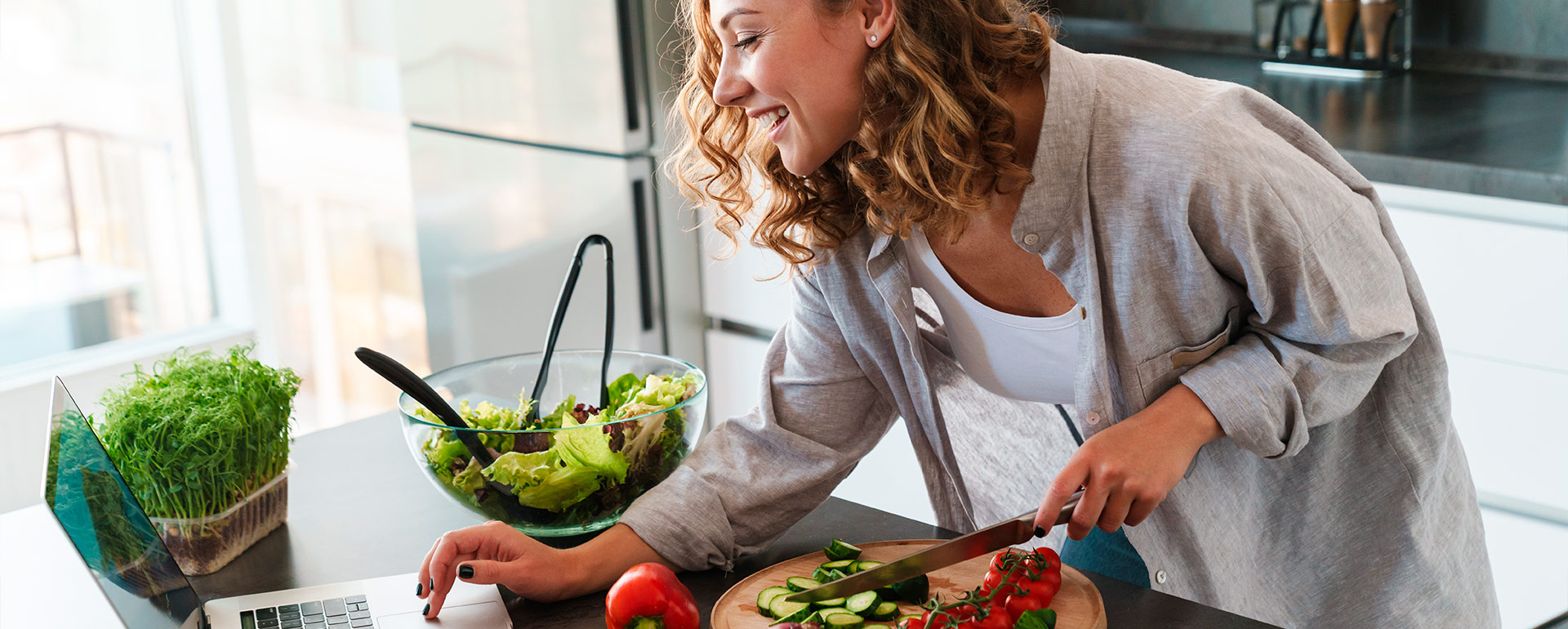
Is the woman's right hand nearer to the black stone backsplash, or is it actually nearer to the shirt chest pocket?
the shirt chest pocket

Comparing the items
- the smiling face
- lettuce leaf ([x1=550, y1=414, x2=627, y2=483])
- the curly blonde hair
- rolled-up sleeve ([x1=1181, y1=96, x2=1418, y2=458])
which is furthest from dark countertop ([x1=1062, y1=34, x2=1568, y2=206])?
lettuce leaf ([x1=550, y1=414, x2=627, y2=483])

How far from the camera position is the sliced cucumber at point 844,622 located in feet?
2.99

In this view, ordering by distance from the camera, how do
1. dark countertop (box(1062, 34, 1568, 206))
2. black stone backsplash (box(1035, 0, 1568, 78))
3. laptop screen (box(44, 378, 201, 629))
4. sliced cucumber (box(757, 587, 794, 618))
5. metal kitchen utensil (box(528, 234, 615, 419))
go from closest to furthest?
laptop screen (box(44, 378, 201, 629)), sliced cucumber (box(757, 587, 794, 618)), metal kitchen utensil (box(528, 234, 615, 419)), dark countertop (box(1062, 34, 1568, 206)), black stone backsplash (box(1035, 0, 1568, 78))

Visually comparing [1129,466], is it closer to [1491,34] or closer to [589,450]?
[589,450]

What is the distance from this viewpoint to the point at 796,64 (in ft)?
3.55

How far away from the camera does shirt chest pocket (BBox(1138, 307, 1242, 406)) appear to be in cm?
112

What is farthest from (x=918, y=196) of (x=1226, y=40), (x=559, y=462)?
(x=1226, y=40)

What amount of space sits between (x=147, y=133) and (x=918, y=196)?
2675 mm

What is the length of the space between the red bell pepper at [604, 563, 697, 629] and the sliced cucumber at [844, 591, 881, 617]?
0.12 meters

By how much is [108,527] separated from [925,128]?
68cm

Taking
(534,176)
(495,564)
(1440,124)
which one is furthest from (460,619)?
(534,176)

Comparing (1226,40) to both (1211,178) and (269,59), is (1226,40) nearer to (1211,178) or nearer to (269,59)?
(1211,178)

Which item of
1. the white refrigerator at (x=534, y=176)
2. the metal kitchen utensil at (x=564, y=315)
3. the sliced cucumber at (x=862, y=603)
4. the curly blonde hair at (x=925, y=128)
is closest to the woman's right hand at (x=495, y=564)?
the metal kitchen utensil at (x=564, y=315)

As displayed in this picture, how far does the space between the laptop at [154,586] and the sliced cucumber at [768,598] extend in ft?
0.66
